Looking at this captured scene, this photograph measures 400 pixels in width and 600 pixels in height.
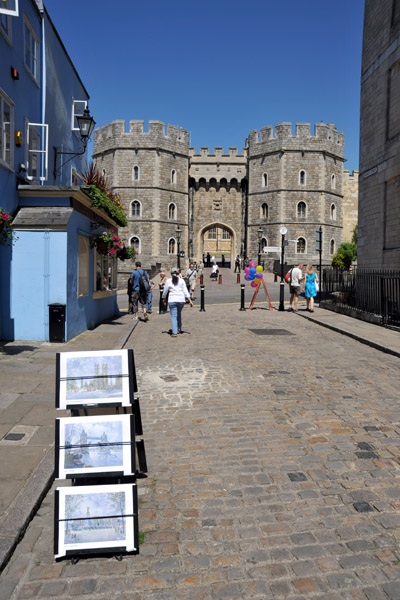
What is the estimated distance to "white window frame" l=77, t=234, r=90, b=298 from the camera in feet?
34.9

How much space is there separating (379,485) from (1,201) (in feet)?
26.6

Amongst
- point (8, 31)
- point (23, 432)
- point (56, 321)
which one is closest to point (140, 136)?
point (8, 31)

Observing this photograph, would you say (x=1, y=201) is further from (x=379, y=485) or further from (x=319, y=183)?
(x=319, y=183)

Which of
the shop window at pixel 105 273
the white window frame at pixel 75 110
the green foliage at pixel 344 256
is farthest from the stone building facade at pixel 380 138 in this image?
the green foliage at pixel 344 256

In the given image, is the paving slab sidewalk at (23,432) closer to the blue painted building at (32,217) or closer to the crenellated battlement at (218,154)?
→ the blue painted building at (32,217)

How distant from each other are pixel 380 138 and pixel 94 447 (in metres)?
15.7

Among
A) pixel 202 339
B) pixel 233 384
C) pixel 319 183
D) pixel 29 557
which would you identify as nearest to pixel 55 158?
pixel 202 339

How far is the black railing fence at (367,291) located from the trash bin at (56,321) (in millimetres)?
8226

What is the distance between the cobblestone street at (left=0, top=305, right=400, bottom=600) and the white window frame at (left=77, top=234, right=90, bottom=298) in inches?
176

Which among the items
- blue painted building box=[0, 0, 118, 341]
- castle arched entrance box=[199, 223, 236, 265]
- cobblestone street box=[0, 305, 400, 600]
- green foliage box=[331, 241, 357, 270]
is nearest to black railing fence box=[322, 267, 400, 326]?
cobblestone street box=[0, 305, 400, 600]

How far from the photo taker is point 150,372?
24.0 ft

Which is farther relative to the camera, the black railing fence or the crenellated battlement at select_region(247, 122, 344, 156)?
the crenellated battlement at select_region(247, 122, 344, 156)

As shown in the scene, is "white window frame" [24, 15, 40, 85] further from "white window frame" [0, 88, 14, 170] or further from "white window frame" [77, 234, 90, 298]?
"white window frame" [77, 234, 90, 298]

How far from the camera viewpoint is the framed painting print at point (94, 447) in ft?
9.37
